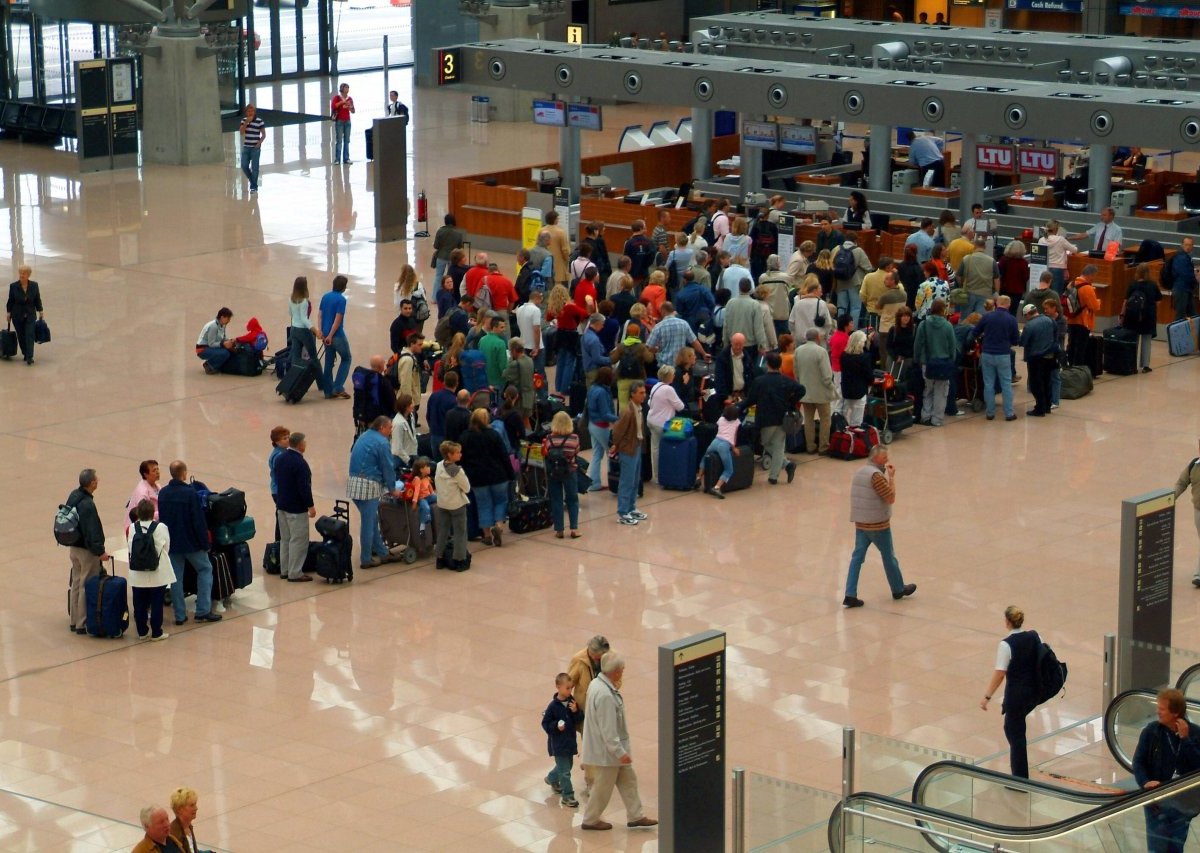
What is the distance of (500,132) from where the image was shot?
138 feet

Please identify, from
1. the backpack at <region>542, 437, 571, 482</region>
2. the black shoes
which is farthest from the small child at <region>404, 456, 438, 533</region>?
the black shoes

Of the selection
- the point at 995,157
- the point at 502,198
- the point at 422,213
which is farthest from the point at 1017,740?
the point at 422,213

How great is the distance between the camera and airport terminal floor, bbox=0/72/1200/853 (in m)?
12.9

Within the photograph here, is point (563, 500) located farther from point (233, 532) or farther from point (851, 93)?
point (851, 93)

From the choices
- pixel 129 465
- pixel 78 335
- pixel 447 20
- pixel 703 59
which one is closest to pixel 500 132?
pixel 447 20

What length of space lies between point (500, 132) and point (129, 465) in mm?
23490

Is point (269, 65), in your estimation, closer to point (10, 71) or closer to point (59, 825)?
point (10, 71)

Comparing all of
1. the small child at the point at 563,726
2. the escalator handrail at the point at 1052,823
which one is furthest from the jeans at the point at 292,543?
the escalator handrail at the point at 1052,823

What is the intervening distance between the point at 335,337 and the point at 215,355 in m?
1.86

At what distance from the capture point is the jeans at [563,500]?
17.5 meters

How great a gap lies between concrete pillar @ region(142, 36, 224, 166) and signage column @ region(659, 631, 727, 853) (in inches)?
1086

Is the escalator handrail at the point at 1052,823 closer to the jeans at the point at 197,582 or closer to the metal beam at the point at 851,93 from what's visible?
the jeans at the point at 197,582

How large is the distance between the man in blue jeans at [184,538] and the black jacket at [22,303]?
27.4ft

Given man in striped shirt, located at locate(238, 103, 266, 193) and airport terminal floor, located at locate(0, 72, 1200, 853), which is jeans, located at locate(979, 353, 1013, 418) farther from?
man in striped shirt, located at locate(238, 103, 266, 193)
